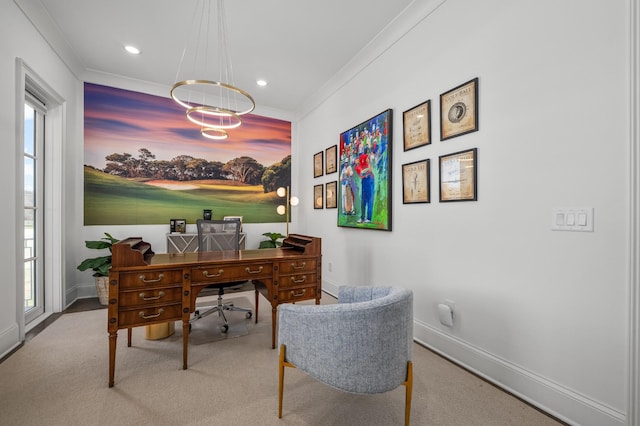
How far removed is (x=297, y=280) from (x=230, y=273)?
64cm

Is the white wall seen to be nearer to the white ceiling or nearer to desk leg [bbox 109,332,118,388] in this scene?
the white ceiling

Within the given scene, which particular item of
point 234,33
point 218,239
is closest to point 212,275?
point 218,239

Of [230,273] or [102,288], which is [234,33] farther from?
[102,288]

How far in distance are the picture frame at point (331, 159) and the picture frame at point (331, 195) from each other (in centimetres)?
20

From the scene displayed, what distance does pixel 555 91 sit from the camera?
1.69 m

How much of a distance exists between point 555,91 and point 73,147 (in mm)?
5349

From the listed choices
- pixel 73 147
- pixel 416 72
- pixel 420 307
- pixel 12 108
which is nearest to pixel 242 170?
pixel 73 147

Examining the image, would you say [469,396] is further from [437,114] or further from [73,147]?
[73,147]

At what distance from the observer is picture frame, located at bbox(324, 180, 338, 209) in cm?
411

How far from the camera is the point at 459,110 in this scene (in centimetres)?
227

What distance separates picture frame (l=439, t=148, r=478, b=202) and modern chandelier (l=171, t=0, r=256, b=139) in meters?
1.87

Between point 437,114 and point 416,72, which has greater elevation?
point 416,72

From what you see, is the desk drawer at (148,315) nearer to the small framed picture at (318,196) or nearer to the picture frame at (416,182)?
the picture frame at (416,182)

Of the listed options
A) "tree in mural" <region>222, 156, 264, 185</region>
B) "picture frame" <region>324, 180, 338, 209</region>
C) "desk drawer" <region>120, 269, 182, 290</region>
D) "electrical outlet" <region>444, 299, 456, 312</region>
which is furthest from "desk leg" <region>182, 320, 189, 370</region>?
"tree in mural" <region>222, 156, 264, 185</region>
